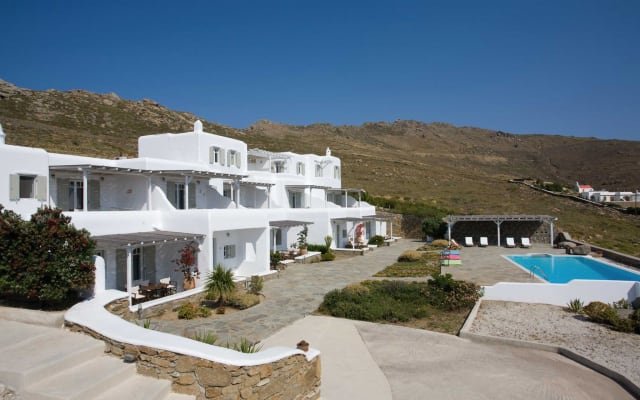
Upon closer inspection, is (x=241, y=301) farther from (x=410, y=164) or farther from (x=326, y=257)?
(x=410, y=164)

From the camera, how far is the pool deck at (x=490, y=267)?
20.8 metres

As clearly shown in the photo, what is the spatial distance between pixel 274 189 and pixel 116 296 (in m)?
23.7

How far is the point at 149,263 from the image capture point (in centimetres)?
1789

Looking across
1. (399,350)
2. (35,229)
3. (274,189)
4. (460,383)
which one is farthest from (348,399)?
(274,189)

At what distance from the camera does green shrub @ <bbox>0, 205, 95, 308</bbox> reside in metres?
8.75

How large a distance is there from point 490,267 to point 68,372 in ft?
74.7

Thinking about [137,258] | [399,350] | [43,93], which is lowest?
[399,350]

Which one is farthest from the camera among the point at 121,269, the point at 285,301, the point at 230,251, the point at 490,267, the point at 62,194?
the point at 490,267

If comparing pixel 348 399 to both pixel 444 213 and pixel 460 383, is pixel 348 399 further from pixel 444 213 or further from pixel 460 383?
pixel 444 213

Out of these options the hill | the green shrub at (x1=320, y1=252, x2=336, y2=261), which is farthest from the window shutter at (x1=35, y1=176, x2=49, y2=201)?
the hill

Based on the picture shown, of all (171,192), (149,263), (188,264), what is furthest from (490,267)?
(149,263)

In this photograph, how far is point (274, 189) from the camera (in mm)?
→ 33344

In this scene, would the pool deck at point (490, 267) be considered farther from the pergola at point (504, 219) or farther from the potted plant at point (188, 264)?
the potted plant at point (188, 264)

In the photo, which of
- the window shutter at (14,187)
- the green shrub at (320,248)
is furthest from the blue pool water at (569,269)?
the window shutter at (14,187)
